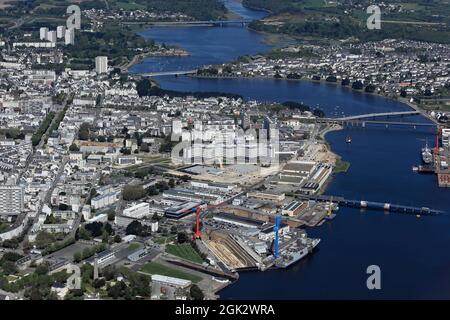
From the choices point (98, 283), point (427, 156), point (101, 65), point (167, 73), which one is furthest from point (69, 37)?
point (98, 283)

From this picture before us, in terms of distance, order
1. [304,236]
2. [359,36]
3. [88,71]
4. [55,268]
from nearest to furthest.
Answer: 1. [55,268]
2. [304,236]
3. [88,71]
4. [359,36]

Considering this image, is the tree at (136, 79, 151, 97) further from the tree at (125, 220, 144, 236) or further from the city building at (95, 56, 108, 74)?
the tree at (125, 220, 144, 236)

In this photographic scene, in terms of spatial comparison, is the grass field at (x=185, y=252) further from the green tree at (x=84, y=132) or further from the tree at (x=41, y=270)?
the green tree at (x=84, y=132)

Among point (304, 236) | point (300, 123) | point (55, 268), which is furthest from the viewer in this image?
point (300, 123)

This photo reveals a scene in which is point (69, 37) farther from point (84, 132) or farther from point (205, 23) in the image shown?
point (84, 132)

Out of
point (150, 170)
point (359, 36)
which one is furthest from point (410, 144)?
point (359, 36)
